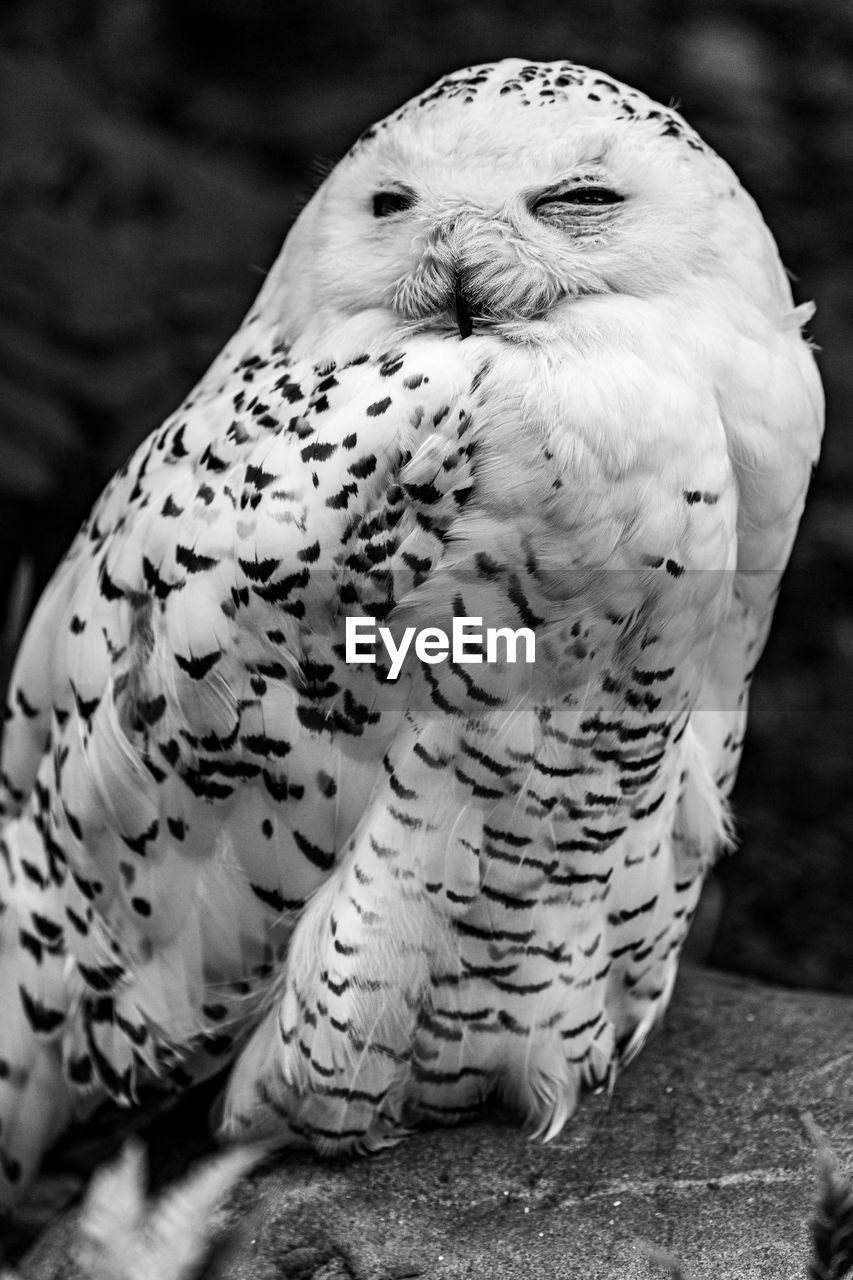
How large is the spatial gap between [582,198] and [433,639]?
0.54 metres

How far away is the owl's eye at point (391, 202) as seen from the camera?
5.24 ft

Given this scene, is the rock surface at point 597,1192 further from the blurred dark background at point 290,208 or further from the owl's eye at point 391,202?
the owl's eye at point 391,202

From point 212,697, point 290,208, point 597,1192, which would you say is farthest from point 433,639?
point 290,208

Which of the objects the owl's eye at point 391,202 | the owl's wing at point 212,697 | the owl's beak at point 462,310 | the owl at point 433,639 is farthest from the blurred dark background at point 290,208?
the owl's beak at point 462,310

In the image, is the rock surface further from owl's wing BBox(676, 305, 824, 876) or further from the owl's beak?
the owl's beak

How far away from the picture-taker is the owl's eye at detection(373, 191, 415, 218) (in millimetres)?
1596

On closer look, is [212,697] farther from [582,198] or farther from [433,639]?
[582,198]

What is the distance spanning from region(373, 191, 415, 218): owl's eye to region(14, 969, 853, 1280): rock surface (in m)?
1.27

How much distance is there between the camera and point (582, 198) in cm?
155

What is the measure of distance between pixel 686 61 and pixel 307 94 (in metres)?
0.98

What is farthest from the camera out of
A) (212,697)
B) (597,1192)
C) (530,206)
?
(597,1192)

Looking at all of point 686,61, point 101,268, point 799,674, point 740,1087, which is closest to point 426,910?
point 740,1087

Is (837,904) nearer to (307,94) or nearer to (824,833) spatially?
(824,833)

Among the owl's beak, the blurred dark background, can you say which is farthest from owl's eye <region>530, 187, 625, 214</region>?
the blurred dark background
